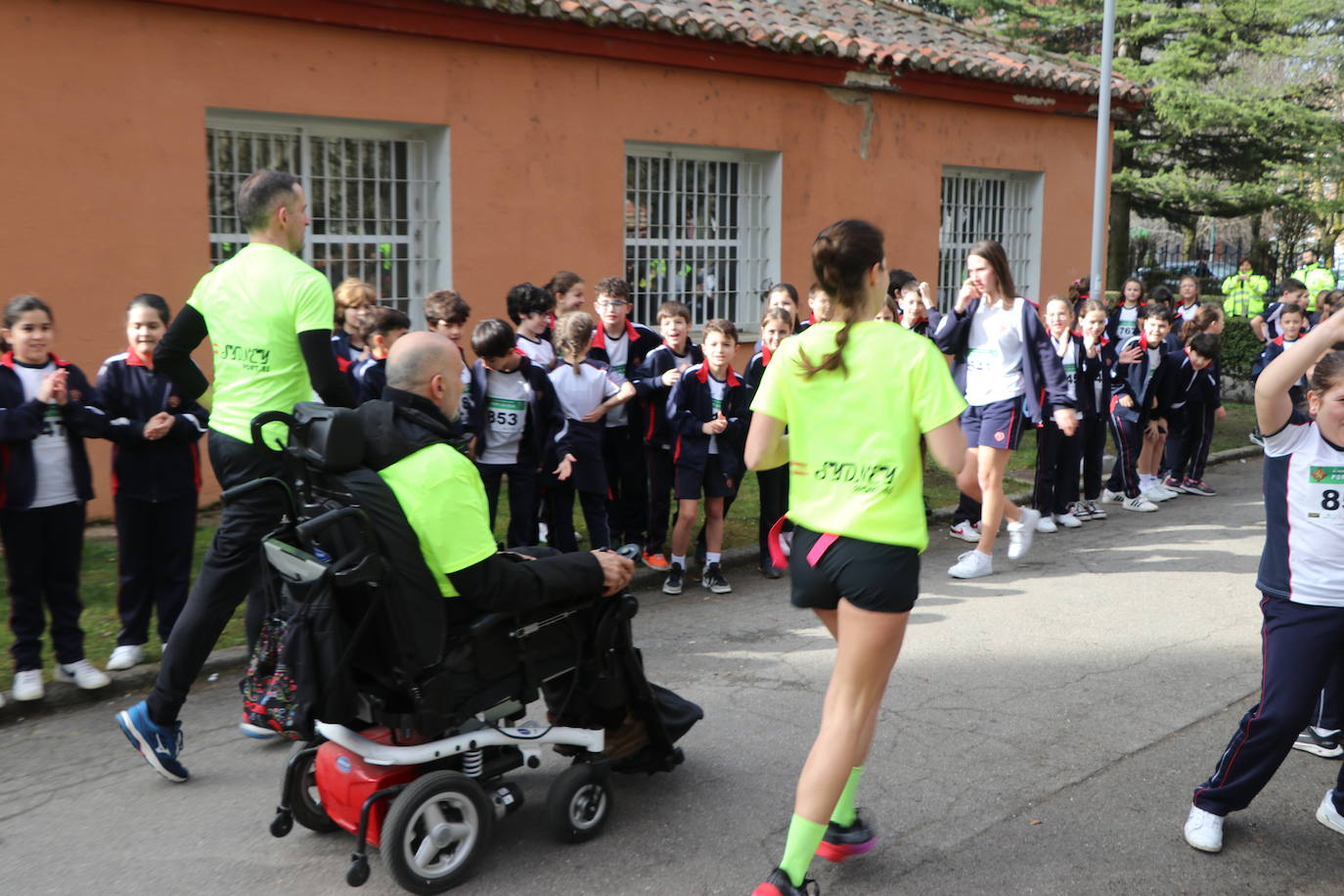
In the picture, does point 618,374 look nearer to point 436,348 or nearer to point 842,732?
point 436,348

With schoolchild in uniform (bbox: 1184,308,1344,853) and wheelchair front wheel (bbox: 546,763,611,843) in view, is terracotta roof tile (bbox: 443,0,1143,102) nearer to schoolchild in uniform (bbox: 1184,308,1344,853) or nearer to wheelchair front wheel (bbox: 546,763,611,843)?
wheelchair front wheel (bbox: 546,763,611,843)

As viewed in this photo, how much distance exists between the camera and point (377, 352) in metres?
6.87

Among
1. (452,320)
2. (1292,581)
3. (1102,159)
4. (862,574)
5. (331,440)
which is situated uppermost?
(1102,159)

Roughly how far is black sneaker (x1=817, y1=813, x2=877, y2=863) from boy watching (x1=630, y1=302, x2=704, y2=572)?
392 cm

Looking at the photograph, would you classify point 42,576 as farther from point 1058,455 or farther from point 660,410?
point 1058,455

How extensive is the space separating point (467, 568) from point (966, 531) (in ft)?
20.1

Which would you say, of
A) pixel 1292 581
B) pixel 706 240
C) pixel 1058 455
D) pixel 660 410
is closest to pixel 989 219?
pixel 706 240

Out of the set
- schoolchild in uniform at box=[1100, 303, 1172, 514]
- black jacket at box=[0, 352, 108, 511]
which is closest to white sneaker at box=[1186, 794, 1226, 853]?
black jacket at box=[0, 352, 108, 511]

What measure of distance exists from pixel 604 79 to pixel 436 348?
8008 millimetres

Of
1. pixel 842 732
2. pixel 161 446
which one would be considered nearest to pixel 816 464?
pixel 842 732

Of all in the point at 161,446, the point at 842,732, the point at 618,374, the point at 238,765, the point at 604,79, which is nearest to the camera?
the point at 842,732

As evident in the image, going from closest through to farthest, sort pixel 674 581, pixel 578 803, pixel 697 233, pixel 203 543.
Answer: pixel 578 803
pixel 674 581
pixel 203 543
pixel 697 233

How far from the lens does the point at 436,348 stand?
3822 mm

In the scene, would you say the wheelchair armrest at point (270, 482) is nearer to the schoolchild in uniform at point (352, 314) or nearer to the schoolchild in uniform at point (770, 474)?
the schoolchild in uniform at point (352, 314)
